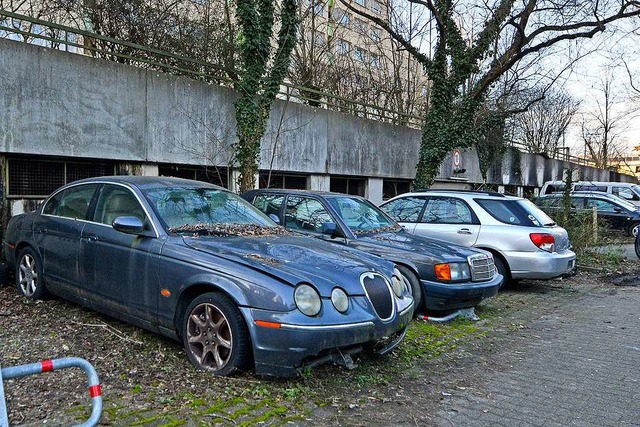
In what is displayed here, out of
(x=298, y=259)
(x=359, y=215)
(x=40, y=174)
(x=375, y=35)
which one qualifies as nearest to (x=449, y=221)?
(x=359, y=215)

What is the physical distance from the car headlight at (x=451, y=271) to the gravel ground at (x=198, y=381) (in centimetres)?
62

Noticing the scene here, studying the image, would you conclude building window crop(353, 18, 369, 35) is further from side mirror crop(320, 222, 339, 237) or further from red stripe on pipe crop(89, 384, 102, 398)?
red stripe on pipe crop(89, 384, 102, 398)

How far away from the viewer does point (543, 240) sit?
840 cm

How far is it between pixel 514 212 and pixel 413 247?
2.83 metres

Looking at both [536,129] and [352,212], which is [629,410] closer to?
[352,212]

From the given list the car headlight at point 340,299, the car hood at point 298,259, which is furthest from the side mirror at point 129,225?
the car headlight at point 340,299

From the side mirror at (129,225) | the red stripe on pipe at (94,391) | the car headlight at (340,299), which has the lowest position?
the red stripe on pipe at (94,391)

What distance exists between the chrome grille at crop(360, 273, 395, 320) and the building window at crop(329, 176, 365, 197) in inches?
426

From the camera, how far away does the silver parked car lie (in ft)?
27.6

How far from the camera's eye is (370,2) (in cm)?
3375

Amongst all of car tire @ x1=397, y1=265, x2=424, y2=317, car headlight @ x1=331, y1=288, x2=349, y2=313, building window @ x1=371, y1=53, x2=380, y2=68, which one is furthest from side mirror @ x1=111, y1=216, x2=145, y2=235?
building window @ x1=371, y1=53, x2=380, y2=68

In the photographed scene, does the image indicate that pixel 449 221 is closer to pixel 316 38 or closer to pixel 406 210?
pixel 406 210

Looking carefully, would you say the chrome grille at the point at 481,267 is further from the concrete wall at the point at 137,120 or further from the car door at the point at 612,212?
the car door at the point at 612,212

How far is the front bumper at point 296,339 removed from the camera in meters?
3.95
